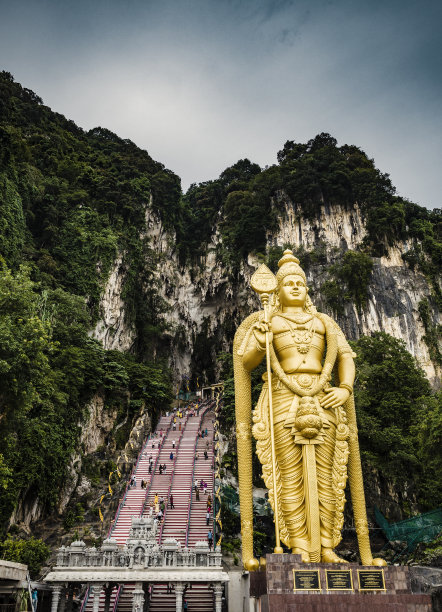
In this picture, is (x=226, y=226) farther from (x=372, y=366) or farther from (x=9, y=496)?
(x=9, y=496)

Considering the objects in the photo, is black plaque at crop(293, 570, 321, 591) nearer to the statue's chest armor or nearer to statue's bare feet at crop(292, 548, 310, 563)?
statue's bare feet at crop(292, 548, 310, 563)

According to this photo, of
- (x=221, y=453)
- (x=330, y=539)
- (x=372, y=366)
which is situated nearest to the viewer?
(x=330, y=539)

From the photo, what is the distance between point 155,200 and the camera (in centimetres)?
2939

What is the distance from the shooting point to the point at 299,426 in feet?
20.7

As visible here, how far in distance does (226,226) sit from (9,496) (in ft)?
72.2

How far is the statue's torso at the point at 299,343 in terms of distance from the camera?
22.4 ft

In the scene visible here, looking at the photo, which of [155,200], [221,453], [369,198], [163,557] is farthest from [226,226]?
[163,557]

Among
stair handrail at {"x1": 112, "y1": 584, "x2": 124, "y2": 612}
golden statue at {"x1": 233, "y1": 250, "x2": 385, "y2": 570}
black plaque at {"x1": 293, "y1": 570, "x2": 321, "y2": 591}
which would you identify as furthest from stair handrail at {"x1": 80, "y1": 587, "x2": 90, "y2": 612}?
black plaque at {"x1": 293, "y1": 570, "x2": 321, "y2": 591}

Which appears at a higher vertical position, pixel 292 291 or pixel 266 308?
pixel 292 291

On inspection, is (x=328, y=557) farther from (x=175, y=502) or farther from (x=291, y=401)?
(x=175, y=502)

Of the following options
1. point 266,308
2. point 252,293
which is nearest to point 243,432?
point 266,308

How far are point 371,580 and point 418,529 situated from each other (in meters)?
4.63

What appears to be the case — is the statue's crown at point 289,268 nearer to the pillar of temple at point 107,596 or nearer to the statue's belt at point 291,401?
the statue's belt at point 291,401

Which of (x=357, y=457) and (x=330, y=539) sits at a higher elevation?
(x=357, y=457)
